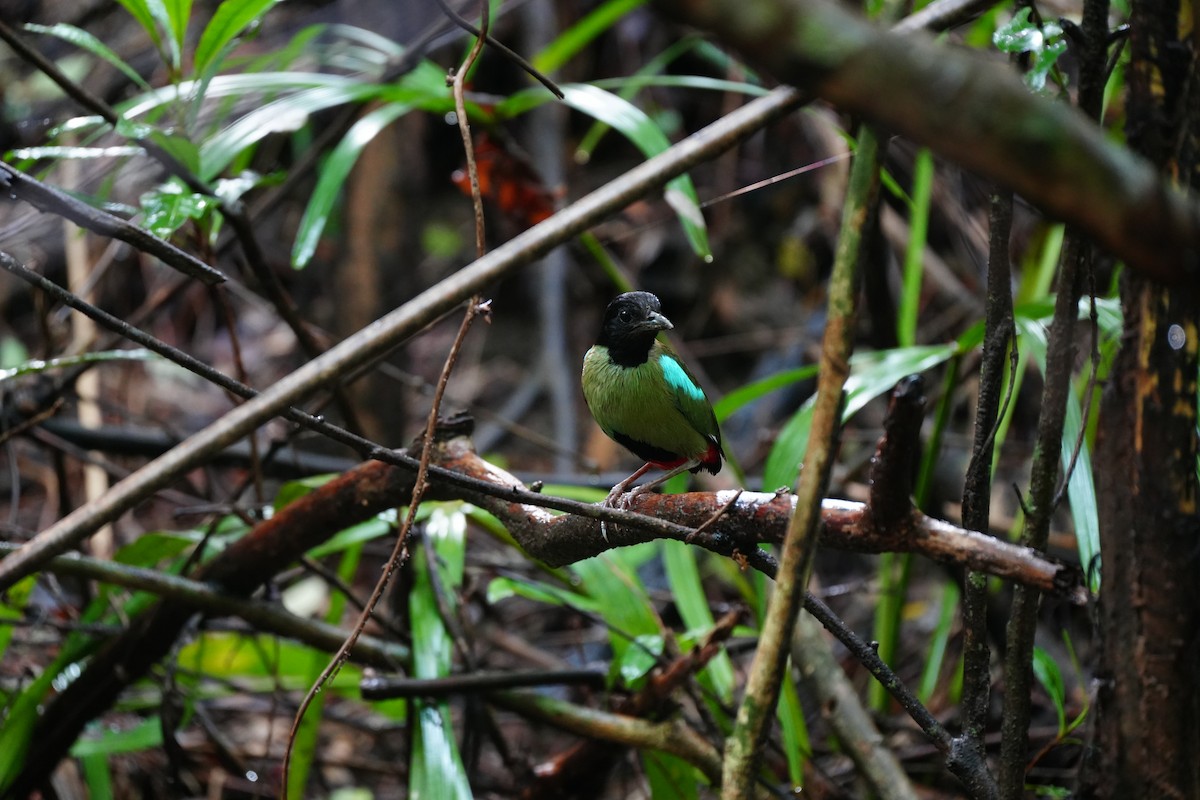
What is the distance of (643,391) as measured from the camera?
2.72m

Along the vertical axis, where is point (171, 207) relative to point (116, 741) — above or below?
above

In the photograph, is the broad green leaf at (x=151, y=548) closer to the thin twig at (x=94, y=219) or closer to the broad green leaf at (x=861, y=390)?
the thin twig at (x=94, y=219)

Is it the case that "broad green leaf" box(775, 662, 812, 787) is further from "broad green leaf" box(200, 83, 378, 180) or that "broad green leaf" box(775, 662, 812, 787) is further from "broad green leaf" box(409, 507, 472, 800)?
"broad green leaf" box(200, 83, 378, 180)

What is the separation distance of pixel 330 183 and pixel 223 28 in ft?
2.01

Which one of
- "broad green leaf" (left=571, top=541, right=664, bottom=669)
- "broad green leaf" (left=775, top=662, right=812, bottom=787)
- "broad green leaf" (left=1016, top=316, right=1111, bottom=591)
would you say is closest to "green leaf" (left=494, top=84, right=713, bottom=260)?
"broad green leaf" (left=571, top=541, right=664, bottom=669)

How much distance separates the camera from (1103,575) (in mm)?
1510

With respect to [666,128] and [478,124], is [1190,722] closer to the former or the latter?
[478,124]

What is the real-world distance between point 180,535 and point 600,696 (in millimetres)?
1545

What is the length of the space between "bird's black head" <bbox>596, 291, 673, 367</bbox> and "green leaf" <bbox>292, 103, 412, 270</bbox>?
2.93 feet

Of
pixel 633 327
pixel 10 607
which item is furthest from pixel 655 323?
pixel 10 607

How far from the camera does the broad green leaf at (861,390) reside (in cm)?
292

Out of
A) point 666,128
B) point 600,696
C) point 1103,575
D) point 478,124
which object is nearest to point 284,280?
point 666,128

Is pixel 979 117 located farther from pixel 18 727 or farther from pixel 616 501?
pixel 18 727

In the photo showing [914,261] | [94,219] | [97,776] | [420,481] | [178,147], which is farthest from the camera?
[914,261]
